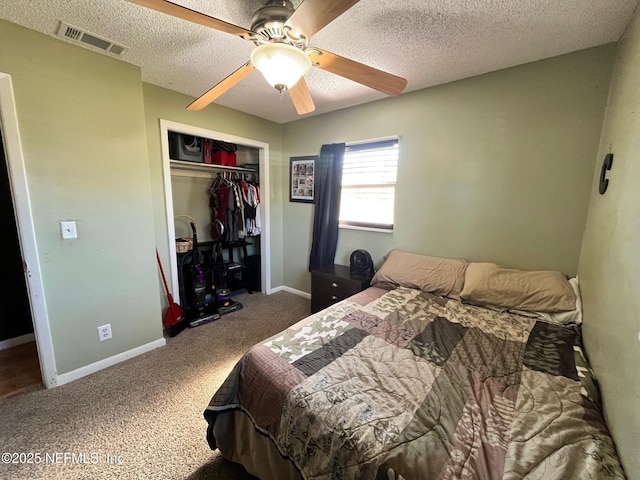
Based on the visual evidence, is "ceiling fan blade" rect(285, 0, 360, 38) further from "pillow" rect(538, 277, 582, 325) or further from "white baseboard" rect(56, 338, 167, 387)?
"white baseboard" rect(56, 338, 167, 387)

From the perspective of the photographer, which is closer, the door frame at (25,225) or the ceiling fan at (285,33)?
the ceiling fan at (285,33)

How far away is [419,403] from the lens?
3.35ft

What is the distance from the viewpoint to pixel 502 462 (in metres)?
0.80

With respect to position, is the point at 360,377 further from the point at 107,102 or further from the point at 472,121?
the point at 107,102

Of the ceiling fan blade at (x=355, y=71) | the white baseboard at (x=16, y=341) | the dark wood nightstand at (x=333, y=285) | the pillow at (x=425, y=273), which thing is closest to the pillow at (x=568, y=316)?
the pillow at (x=425, y=273)

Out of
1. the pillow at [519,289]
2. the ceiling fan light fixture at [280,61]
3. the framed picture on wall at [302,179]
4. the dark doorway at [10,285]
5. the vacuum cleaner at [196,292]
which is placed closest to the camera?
the ceiling fan light fixture at [280,61]

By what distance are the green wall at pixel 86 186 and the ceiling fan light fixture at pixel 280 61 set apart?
1.46m

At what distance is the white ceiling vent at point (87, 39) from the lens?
1611mm

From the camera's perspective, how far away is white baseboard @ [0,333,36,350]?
7.67ft

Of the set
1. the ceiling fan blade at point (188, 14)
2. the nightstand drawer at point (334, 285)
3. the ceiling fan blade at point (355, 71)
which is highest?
the ceiling fan blade at point (188, 14)

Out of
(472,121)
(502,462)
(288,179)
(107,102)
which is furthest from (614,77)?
(107,102)

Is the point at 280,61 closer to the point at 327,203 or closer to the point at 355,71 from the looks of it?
the point at 355,71

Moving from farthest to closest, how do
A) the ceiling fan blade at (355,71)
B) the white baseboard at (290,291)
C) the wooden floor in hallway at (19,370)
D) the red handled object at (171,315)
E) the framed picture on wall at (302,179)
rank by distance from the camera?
1. the white baseboard at (290,291)
2. the framed picture on wall at (302,179)
3. the red handled object at (171,315)
4. the wooden floor in hallway at (19,370)
5. the ceiling fan blade at (355,71)

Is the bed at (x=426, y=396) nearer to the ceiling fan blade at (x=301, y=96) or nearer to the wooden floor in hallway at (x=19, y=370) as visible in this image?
the ceiling fan blade at (x=301, y=96)
